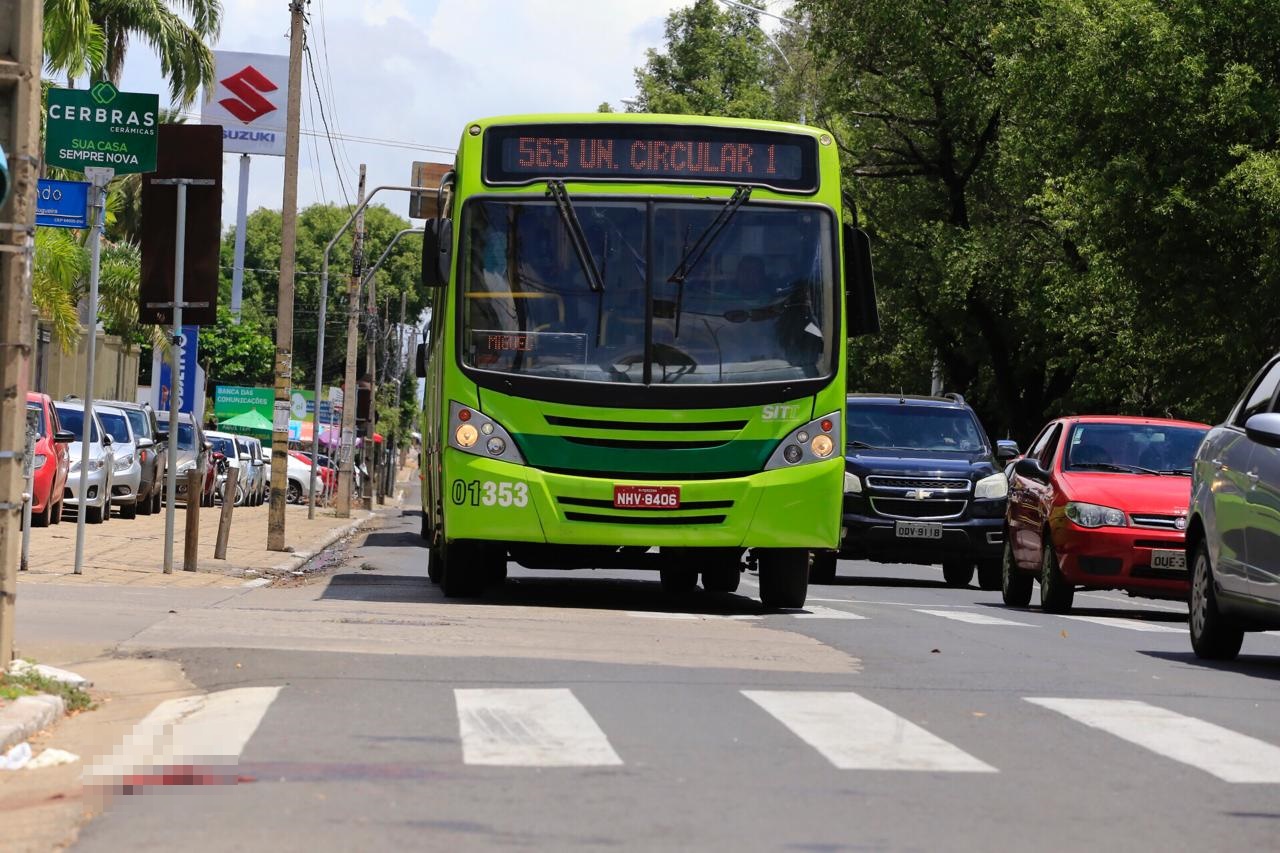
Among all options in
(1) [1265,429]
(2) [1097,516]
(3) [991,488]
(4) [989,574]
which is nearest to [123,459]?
(4) [989,574]

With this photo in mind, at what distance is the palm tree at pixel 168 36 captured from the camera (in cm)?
4641

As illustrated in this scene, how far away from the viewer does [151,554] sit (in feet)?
71.7

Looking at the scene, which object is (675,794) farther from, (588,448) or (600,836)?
(588,448)

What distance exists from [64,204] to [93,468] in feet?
42.0

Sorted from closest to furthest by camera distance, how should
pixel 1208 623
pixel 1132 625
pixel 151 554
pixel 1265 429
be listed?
pixel 1265 429, pixel 1208 623, pixel 1132 625, pixel 151 554

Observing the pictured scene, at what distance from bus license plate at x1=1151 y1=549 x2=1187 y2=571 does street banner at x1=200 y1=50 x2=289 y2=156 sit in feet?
149

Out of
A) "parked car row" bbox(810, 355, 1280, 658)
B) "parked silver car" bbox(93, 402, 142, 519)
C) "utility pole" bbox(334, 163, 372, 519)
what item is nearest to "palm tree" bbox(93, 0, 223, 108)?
"utility pole" bbox(334, 163, 372, 519)

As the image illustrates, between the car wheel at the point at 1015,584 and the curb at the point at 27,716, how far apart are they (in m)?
11.5

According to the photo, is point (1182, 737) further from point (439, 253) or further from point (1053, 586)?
point (1053, 586)

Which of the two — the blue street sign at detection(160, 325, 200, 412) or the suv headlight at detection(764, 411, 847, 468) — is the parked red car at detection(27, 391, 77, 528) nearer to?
the suv headlight at detection(764, 411, 847, 468)

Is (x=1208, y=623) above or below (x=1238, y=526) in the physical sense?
below

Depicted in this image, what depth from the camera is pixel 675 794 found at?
661 cm

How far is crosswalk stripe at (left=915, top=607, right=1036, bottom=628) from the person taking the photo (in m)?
15.2

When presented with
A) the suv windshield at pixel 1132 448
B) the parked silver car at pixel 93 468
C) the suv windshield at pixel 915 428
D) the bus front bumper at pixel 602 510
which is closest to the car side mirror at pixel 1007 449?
the suv windshield at pixel 915 428
